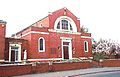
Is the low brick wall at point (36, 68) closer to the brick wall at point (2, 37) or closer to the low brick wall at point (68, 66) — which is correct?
the low brick wall at point (68, 66)

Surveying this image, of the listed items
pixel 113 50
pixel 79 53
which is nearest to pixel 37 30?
pixel 79 53

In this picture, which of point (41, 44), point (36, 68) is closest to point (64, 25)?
point (41, 44)

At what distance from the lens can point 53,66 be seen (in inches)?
1072

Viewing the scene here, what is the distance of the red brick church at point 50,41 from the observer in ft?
103

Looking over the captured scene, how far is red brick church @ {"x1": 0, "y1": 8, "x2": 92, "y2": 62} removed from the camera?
31495mm

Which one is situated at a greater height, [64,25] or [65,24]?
[65,24]

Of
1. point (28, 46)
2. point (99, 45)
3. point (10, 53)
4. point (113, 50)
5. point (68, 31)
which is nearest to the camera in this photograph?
point (10, 53)

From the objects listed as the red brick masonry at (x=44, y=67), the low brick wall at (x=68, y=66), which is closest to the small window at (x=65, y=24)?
the red brick masonry at (x=44, y=67)

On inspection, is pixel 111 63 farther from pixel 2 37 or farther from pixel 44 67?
pixel 2 37

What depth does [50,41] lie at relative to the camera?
34688mm

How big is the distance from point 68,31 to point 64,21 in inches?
78.1

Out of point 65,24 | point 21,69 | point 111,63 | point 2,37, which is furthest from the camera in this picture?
point 65,24

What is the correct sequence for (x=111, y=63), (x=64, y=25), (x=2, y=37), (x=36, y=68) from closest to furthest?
1. (x=36, y=68)
2. (x=2, y=37)
3. (x=111, y=63)
4. (x=64, y=25)

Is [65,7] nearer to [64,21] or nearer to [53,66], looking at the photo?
[64,21]
